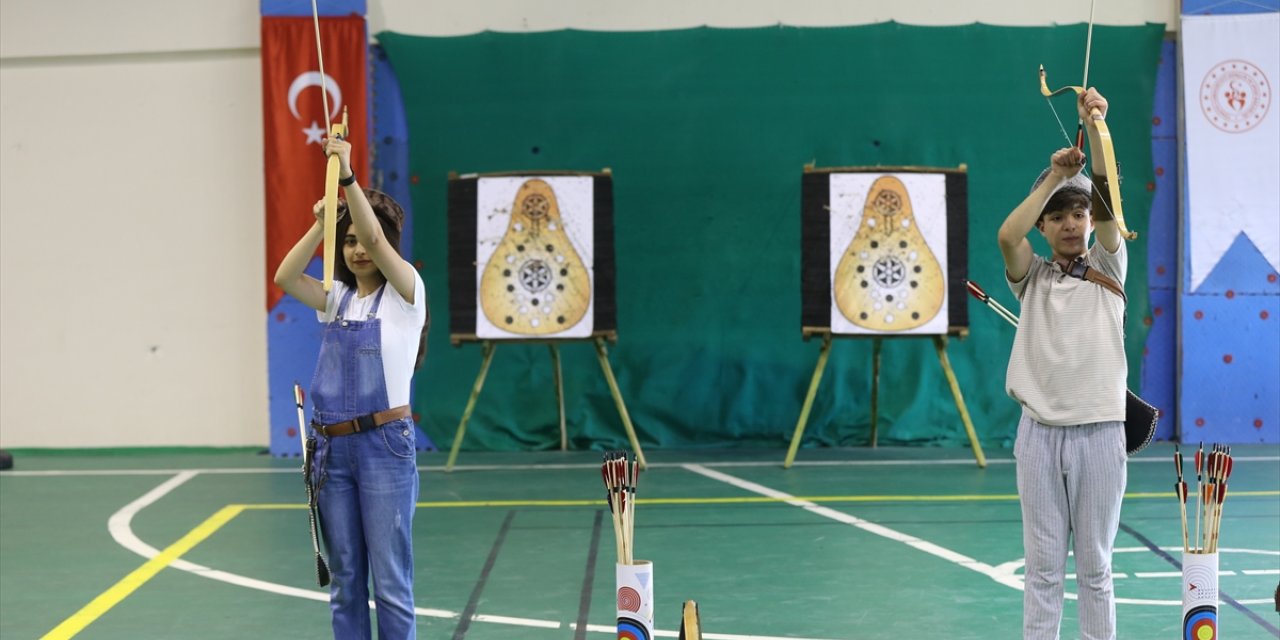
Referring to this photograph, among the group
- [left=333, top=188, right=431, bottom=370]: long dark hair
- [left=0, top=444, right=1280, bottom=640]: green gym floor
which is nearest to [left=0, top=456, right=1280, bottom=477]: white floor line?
[left=0, top=444, right=1280, bottom=640]: green gym floor

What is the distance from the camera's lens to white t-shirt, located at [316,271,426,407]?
2809 mm

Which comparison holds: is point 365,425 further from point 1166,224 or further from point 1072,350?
point 1166,224

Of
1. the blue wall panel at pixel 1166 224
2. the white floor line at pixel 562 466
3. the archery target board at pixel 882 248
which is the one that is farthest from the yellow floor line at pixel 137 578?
the blue wall panel at pixel 1166 224

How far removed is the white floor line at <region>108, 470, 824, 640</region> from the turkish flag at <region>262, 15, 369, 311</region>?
4.90 feet

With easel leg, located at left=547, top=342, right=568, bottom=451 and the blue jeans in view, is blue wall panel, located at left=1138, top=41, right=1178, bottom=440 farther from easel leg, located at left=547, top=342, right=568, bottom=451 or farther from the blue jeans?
the blue jeans

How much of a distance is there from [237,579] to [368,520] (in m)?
1.68

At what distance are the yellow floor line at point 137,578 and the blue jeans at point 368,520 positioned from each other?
1.25 metres

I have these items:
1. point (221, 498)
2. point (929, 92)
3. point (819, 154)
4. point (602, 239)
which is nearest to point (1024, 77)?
point (929, 92)

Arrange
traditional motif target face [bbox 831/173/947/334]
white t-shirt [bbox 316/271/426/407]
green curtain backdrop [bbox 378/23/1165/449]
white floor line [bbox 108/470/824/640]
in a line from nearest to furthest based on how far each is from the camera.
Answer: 1. white t-shirt [bbox 316/271/426/407]
2. white floor line [bbox 108/470/824/640]
3. traditional motif target face [bbox 831/173/947/334]
4. green curtain backdrop [bbox 378/23/1165/449]

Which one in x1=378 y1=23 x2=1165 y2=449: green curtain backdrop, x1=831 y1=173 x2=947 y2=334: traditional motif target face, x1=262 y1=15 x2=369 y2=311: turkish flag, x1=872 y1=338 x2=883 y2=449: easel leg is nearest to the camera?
x1=831 y1=173 x2=947 y2=334: traditional motif target face

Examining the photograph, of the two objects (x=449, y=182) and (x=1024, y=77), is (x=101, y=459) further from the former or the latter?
(x=1024, y=77)

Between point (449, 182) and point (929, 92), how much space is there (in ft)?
8.26

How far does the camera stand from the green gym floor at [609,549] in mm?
3715

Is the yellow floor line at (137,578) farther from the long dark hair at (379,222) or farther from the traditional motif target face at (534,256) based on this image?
the traditional motif target face at (534,256)
